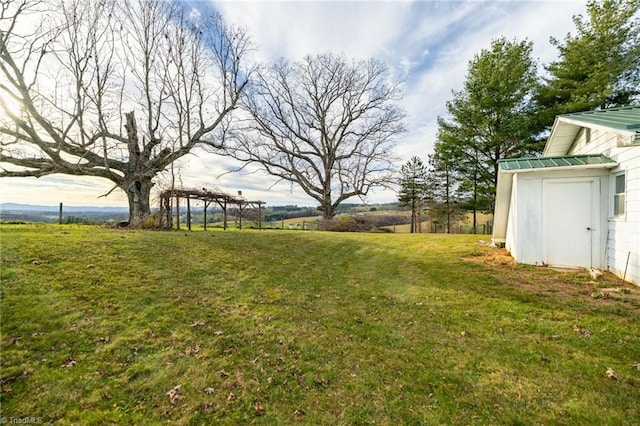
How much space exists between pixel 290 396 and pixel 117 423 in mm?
1574

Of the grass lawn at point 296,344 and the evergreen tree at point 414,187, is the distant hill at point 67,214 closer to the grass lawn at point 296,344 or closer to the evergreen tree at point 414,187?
the grass lawn at point 296,344

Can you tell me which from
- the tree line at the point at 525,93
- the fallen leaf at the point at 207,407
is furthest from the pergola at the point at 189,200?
the tree line at the point at 525,93

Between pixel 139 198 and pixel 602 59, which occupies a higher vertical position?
pixel 602 59

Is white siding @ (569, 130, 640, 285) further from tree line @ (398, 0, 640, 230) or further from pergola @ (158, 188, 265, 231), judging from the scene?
pergola @ (158, 188, 265, 231)

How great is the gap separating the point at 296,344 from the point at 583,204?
831 cm

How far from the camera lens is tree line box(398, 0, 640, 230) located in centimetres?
1600

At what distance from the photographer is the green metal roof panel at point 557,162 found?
6927mm

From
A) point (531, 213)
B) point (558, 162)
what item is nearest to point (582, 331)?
point (531, 213)

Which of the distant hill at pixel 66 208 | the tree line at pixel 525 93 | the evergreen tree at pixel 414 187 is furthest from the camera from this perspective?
the evergreen tree at pixel 414 187

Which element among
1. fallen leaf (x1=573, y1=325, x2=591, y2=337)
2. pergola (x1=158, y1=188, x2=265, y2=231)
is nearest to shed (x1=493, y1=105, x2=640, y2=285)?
fallen leaf (x1=573, y1=325, x2=591, y2=337)

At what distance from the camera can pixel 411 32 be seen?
1125 cm

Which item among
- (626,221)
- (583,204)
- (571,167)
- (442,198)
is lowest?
(626,221)

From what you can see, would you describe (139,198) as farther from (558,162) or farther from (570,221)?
(570,221)

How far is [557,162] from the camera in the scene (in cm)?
743
